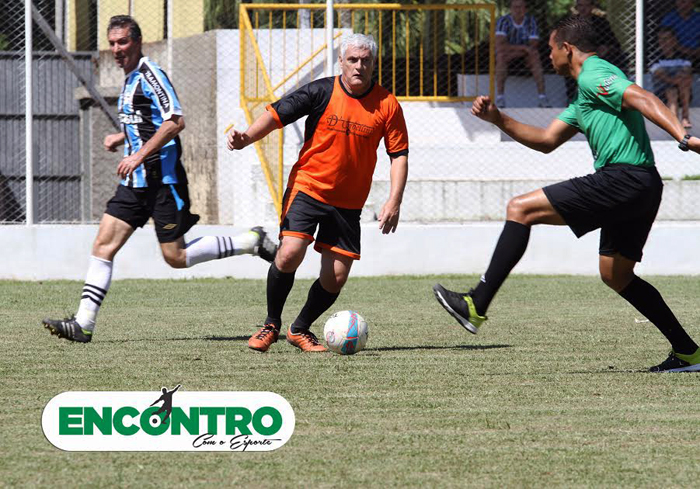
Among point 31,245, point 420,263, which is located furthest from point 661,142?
point 31,245

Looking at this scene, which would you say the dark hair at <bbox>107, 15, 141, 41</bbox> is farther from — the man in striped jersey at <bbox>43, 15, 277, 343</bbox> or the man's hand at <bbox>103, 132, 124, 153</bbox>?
the man's hand at <bbox>103, 132, 124, 153</bbox>

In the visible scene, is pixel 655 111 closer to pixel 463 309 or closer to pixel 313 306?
pixel 463 309

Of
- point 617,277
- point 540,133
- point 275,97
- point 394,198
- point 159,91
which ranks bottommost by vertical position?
point 617,277

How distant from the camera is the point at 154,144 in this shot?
7.84 metres

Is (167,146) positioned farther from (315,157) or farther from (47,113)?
(47,113)

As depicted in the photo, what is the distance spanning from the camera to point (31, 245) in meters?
13.7

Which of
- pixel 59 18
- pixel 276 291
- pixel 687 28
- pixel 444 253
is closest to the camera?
pixel 276 291

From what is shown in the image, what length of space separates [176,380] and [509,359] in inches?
80.5

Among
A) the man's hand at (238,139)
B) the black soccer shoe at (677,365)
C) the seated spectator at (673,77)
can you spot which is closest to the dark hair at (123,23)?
the man's hand at (238,139)

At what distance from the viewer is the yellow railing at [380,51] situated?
15383 millimetres

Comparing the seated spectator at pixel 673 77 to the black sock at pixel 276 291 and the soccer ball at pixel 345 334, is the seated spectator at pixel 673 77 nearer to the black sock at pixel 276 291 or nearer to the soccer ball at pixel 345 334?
the black sock at pixel 276 291

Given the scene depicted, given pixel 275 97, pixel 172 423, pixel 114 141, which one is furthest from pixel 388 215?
pixel 275 97

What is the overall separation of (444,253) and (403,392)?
8.27 m

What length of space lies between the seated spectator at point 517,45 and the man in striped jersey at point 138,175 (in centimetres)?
895
